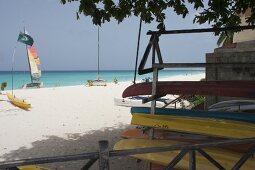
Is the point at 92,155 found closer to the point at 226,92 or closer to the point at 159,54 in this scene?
the point at 226,92

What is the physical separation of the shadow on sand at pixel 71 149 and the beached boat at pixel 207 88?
12.3ft

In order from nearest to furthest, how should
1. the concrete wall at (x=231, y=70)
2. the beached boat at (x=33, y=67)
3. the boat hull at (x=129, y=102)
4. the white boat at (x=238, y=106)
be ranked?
the white boat at (x=238, y=106) < the concrete wall at (x=231, y=70) < the boat hull at (x=129, y=102) < the beached boat at (x=33, y=67)

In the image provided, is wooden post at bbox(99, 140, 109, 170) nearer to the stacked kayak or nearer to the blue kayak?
the stacked kayak

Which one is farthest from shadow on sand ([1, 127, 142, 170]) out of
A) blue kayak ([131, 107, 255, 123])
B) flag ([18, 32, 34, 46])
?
flag ([18, 32, 34, 46])

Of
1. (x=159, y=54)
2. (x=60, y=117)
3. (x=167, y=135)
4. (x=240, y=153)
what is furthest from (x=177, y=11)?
(x=60, y=117)

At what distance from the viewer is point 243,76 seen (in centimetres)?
1052

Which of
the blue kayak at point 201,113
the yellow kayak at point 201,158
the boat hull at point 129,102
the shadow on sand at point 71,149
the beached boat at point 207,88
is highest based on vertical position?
the beached boat at point 207,88

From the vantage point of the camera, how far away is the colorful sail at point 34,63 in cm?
5846

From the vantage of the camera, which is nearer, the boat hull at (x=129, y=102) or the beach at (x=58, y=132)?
the beach at (x=58, y=132)

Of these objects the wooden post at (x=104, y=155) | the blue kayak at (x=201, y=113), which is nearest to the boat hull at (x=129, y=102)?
the blue kayak at (x=201, y=113)

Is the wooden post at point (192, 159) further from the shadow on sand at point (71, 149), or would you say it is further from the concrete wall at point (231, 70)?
the concrete wall at point (231, 70)

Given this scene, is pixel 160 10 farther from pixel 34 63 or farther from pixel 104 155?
pixel 34 63

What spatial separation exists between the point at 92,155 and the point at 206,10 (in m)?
5.99

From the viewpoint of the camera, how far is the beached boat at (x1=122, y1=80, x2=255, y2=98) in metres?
4.06
